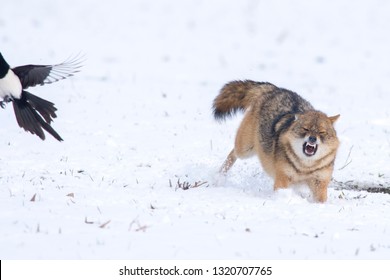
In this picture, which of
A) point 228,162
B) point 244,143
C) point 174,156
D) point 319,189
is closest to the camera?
point 319,189

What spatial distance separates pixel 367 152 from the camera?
971 cm

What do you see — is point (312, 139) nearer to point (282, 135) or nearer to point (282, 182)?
point (282, 135)

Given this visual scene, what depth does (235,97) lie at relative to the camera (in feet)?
29.6

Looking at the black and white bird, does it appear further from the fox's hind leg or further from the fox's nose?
the fox's nose

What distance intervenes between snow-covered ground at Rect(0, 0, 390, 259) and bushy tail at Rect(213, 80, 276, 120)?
66 cm

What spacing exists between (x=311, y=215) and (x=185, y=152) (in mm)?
2959

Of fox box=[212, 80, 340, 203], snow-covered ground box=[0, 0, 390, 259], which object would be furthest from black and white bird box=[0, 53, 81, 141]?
fox box=[212, 80, 340, 203]

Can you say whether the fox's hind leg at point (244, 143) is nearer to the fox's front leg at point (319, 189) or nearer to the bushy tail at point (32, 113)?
the fox's front leg at point (319, 189)

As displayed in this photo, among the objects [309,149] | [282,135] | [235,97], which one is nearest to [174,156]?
[235,97]

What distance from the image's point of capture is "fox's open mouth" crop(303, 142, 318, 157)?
743 cm

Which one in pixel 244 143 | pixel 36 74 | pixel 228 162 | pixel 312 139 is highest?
pixel 36 74

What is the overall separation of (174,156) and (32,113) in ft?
7.36

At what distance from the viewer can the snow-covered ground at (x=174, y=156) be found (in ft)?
18.5

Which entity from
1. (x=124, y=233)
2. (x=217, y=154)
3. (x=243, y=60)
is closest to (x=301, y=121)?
(x=217, y=154)
